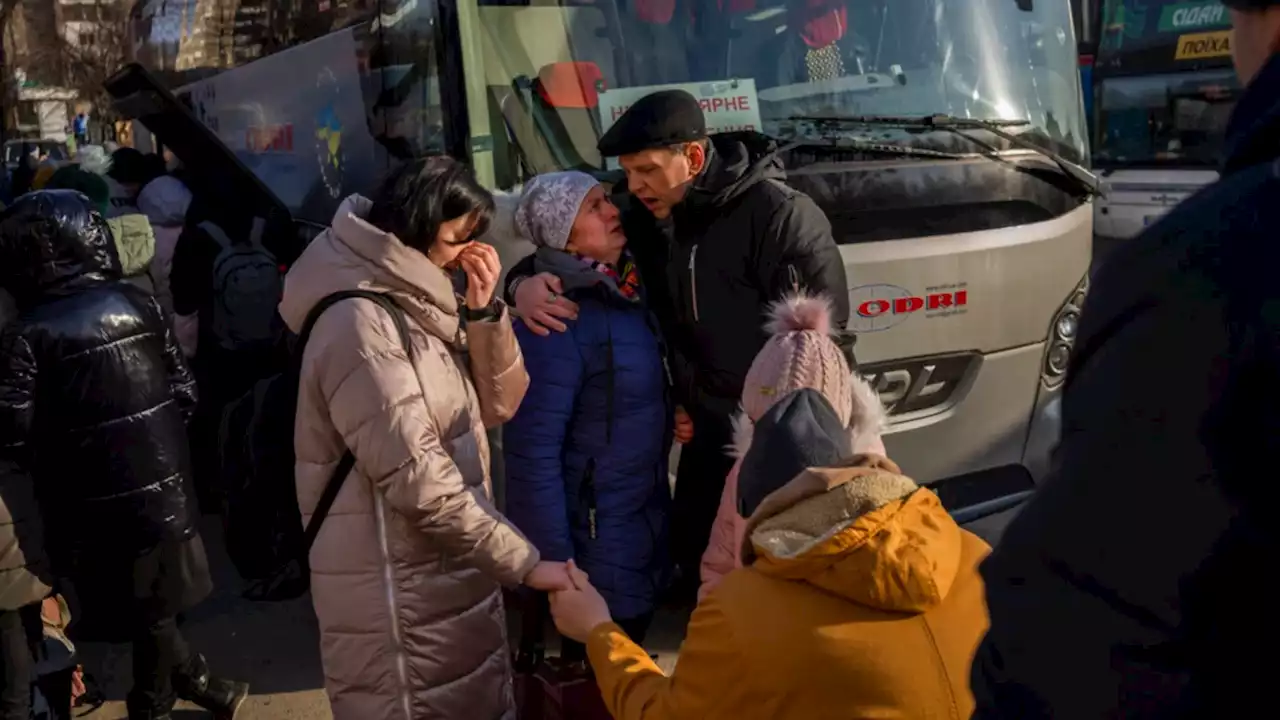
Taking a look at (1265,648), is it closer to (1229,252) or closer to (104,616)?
(1229,252)

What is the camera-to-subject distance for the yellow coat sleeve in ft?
5.43

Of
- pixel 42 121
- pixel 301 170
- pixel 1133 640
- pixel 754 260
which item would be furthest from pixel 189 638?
pixel 42 121

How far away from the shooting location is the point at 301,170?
5957 mm

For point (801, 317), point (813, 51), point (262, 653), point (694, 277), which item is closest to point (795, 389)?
point (801, 317)

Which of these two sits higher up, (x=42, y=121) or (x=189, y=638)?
(x=42, y=121)

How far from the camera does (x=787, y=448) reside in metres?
1.88

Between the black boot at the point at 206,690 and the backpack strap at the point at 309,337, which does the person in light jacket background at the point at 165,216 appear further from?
the backpack strap at the point at 309,337

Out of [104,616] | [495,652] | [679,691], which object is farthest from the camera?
[104,616]

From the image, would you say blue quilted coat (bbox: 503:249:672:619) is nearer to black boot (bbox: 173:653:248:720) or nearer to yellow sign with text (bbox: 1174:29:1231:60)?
black boot (bbox: 173:653:248:720)

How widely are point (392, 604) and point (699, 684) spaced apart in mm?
1131

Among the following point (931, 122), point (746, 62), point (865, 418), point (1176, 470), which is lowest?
point (865, 418)

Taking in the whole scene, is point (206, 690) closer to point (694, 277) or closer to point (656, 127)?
point (694, 277)

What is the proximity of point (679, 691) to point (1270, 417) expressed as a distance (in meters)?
1.05

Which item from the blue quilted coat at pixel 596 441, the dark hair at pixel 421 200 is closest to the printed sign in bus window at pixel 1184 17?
the blue quilted coat at pixel 596 441
